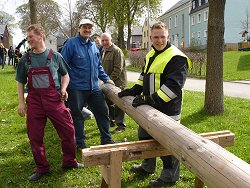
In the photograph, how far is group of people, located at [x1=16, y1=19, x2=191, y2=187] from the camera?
386 cm

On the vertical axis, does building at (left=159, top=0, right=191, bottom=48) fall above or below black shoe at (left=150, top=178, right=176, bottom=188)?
above

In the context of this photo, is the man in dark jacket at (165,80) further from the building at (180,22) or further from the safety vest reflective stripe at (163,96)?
the building at (180,22)

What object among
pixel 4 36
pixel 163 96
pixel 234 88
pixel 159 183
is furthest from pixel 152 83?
pixel 4 36

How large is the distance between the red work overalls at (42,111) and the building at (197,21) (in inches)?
1264

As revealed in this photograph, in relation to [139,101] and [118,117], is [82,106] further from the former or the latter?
[118,117]

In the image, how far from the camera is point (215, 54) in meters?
7.33

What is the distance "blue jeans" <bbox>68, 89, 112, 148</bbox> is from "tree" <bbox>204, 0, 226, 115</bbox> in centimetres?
290

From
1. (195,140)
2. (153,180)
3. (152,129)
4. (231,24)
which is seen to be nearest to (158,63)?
(152,129)

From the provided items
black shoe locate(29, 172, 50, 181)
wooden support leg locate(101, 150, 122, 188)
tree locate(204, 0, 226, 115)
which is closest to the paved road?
tree locate(204, 0, 226, 115)

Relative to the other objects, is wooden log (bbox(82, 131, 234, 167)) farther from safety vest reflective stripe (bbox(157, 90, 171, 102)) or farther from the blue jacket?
the blue jacket

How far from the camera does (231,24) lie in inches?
1810

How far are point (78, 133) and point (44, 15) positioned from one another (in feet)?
162

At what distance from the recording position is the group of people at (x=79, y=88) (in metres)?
3.86

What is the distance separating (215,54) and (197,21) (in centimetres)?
4621
